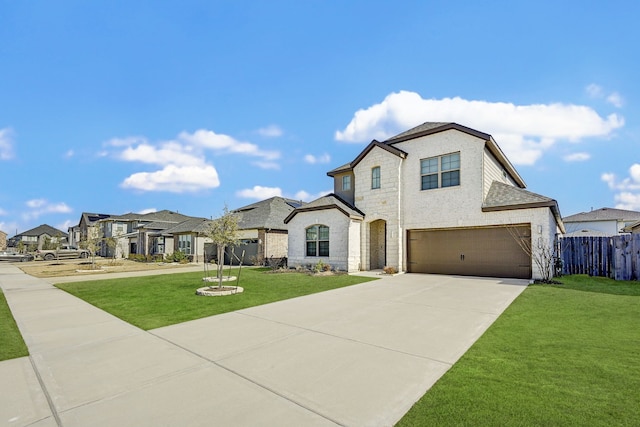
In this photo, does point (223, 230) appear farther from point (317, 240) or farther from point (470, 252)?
point (470, 252)

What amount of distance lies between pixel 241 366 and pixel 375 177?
1498 centimetres

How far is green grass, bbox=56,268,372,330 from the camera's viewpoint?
7429 millimetres

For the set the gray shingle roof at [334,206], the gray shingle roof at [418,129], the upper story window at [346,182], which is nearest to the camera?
the gray shingle roof at [418,129]

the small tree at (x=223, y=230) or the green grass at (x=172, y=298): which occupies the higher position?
the small tree at (x=223, y=230)

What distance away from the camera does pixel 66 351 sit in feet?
16.8

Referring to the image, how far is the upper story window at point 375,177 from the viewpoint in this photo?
58.3ft

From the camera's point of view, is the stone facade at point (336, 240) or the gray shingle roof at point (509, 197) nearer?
the gray shingle roof at point (509, 197)

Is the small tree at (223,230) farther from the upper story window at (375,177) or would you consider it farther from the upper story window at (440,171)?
the upper story window at (440,171)

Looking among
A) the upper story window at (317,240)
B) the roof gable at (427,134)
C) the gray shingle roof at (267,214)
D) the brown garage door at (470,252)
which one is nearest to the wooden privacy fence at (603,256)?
the brown garage door at (470,252)

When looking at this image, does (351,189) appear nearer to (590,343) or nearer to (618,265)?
(618,265)

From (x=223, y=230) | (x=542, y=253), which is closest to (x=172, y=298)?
(x=223, y=230)

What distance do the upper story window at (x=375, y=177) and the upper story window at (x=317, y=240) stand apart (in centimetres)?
381

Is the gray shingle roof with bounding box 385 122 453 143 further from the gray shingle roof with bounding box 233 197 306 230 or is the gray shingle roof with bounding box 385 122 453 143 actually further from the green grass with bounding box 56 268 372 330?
the gray shingle roof with bounding box 233 197 306 230

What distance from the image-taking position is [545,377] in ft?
12.5
